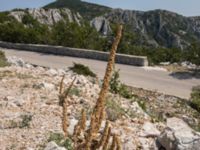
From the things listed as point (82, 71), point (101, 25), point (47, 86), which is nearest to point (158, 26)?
point (101, 25)

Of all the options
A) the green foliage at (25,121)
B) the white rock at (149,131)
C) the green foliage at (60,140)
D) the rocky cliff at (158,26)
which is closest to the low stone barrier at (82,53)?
the white rock at (149,131)

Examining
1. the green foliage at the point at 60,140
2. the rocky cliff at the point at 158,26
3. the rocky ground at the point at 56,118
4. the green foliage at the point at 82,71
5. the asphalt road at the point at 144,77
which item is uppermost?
the green foliage at the point at 60,140

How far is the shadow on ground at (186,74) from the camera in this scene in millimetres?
23987

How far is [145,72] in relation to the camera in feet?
82.7

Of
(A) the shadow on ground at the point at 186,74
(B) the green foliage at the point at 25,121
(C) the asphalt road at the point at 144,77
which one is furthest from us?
(A) the shadow on ground at the point at 186,74

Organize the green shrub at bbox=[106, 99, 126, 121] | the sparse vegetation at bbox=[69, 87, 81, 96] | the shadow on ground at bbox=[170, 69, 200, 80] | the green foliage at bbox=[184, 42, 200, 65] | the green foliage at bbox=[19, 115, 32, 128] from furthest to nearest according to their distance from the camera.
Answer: the green foliage at bbox=[184, 42, 200, 65] < the shadow on ground at bbox=[170, 69, 200, 80] < the sparse vegetation at bbox=[69, 87, 81, 96] < the green shrub at bbox=[106, 99, 126, 121] < the green foliage at bbox=[19, 115, 32, 128]

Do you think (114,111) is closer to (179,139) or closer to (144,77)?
(179,139)

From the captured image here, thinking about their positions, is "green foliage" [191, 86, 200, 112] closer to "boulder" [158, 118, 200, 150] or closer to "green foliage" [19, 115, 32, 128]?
"boulder" [158, 118, 200, 150]

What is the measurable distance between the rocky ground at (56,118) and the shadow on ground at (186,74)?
7.15 meters

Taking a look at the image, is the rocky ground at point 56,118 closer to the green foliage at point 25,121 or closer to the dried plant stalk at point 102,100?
the green foliage at point 25,121

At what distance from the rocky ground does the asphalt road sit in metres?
4.35

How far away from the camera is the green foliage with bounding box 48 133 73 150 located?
8633mm

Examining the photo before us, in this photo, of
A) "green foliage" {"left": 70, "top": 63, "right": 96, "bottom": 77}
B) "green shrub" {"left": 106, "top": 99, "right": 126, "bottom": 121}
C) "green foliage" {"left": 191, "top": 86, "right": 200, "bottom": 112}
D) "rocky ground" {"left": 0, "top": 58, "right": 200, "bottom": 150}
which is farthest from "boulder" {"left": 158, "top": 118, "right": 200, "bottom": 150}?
"green foliage" {"left": 70, "top": 63, "right": 96, "bottom": 77}

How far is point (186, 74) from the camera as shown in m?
24.7
